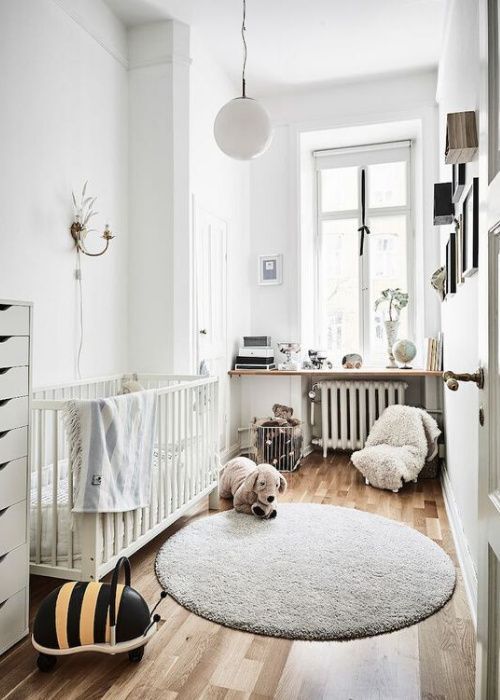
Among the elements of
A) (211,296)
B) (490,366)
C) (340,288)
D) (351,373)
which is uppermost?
(340,288)

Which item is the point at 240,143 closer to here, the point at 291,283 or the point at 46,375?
the point at 46,375

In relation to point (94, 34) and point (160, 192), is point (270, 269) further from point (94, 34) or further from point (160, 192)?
point (94, 34)

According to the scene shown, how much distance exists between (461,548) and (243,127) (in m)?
2.18

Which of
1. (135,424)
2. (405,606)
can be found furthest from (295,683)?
(135,424)

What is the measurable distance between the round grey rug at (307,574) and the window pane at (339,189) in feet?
9.69

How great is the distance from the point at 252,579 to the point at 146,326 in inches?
71.7

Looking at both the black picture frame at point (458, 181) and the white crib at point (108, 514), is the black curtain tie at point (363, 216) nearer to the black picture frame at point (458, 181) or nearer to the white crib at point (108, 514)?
the black picture frame at point (458, 181)

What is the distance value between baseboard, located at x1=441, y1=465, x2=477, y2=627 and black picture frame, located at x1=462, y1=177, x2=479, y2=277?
1.14 m

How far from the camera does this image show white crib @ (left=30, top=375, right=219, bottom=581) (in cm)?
183

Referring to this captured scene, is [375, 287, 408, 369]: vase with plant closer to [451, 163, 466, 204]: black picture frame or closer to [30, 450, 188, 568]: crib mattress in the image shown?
[451, 163, 466, 204]: black picture frame

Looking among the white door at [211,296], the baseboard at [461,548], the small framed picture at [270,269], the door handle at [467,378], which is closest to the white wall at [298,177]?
the small framed picture at [270,269]

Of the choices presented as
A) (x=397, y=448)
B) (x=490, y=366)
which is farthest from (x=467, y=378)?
(x=397, y=448)

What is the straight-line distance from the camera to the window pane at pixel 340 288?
4652 millimetres

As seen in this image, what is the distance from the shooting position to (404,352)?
13.5 feet
